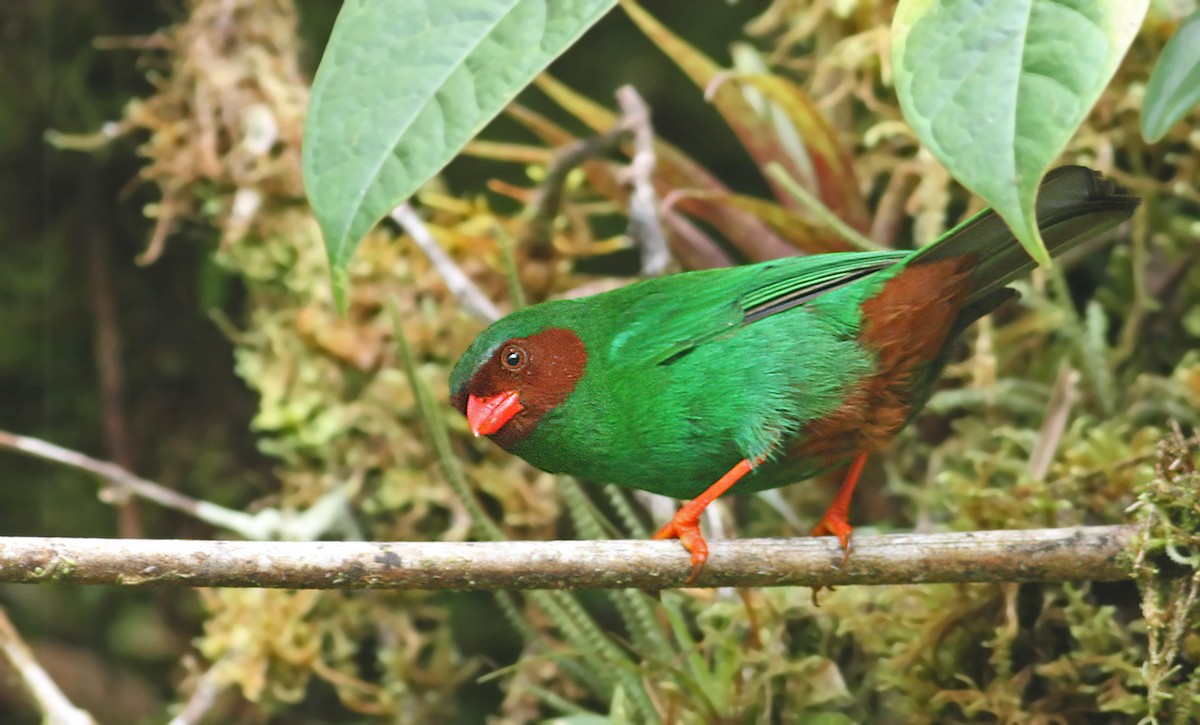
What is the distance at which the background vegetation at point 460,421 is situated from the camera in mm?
2285

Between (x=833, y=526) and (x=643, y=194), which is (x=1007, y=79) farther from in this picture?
(x=643, y=194)

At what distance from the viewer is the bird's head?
7.12 feet

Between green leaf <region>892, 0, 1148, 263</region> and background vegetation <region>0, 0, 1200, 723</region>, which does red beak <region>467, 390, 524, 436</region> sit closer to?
background vegetation <region>0, 0, 1200, 723</region>

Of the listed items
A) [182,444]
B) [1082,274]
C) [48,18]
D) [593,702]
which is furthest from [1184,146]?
[48,18]

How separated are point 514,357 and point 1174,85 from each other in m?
1.13

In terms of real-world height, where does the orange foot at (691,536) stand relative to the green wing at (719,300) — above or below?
below

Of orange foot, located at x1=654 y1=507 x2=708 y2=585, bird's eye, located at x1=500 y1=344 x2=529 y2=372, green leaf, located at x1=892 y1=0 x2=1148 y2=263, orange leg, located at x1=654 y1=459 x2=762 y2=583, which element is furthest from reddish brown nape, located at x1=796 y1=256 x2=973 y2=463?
green leaf, located at x1=892 y1=0 x2=1148 y2=263

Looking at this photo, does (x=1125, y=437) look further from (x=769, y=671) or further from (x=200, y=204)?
(x=200, y=204)

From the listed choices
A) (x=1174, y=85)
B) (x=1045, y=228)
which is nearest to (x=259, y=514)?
(x=1045, y=228)

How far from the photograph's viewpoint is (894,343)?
208 cm

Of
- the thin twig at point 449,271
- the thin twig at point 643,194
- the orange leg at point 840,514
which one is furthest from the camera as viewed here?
the thin twig at point 449,271

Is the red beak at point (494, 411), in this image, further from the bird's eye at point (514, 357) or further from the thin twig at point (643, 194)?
the thin twig at point (643, 194)

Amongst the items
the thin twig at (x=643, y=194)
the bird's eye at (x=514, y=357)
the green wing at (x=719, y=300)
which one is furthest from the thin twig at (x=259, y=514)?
the green wing at (x=719, y=300)

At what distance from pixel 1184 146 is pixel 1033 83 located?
1954 mm
